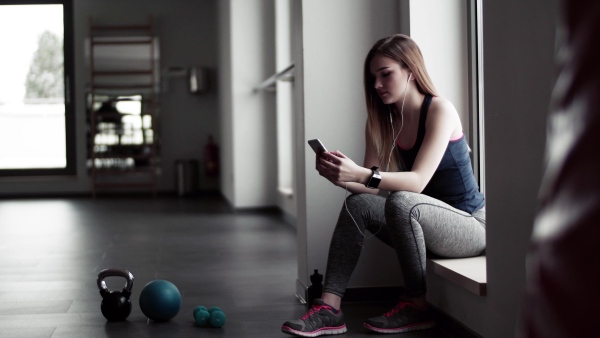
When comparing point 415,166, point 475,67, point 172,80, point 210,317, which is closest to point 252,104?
point 172,80

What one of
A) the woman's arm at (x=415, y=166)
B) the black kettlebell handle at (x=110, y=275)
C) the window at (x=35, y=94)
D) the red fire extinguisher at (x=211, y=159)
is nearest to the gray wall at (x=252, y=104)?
the red fire extinguisher at (x=211, y=159)

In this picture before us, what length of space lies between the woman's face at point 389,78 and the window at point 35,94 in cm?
776

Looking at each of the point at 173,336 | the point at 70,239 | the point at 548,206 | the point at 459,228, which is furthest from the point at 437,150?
the point at 70,239

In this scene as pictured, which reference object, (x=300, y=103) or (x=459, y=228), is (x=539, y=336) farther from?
(x=300, y=103)

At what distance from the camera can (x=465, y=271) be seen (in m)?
2.22

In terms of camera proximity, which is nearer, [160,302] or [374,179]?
[374,179]

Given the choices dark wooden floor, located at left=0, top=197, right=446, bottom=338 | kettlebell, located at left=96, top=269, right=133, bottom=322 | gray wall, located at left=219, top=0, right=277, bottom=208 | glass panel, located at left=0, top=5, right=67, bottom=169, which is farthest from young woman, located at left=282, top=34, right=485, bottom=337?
glass panel, located at left=0, top=5, right=67, bottom=169

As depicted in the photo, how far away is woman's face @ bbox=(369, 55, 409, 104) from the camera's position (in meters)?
2.45

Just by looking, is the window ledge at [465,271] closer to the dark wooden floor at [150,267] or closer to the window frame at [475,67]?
the dark wooden floor at [150,267]

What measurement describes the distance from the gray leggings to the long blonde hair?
0.18m

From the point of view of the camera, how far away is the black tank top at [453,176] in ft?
8.11

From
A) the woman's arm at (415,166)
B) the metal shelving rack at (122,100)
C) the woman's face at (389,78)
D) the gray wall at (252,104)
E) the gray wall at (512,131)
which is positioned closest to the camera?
the gray wall at (512,131)

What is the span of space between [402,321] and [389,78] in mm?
770

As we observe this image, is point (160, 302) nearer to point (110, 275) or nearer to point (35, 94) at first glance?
point (110, 275)
